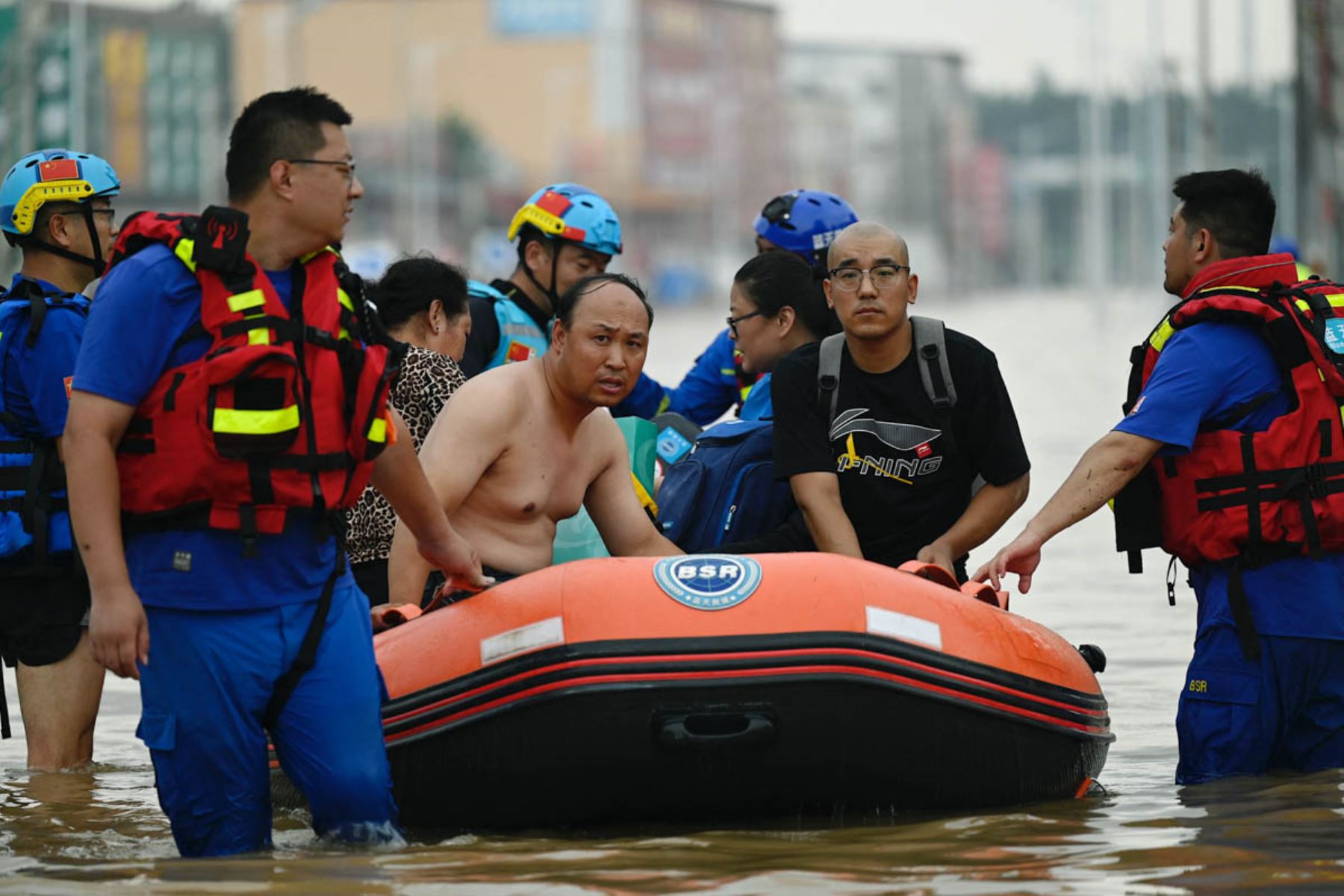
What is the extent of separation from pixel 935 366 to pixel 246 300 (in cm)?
229

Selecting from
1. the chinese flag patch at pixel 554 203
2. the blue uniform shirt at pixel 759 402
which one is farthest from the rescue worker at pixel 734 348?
the chinese flag patch at pixel 554 203

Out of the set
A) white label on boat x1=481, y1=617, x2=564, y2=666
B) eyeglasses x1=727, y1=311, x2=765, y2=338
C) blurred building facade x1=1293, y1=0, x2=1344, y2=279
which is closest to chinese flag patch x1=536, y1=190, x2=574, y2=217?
eyeglasses x1=727, y1=311, x2=765, y2=338

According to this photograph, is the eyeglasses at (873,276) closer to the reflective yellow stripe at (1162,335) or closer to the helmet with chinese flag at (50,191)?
the reflective yellow stripe at (1162,335)

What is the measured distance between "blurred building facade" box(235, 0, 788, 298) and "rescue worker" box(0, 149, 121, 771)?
9672cm

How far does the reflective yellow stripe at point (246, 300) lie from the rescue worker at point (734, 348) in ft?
11.0

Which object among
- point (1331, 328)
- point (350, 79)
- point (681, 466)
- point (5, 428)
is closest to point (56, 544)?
point (5, 428)

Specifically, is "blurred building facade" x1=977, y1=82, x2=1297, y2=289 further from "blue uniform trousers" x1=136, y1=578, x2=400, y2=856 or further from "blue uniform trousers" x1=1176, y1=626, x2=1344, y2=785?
"blue uniform trousers" x1=136, y1=578, x2=400, y2=856

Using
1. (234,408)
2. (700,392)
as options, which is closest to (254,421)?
(234,408)

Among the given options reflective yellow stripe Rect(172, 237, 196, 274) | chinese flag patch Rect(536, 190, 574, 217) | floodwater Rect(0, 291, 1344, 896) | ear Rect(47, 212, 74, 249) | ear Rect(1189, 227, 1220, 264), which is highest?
chinese flag patch Rect(536, 190, 574, 217)

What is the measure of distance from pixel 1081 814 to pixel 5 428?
3.30 metres

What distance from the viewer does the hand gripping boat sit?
218 inches

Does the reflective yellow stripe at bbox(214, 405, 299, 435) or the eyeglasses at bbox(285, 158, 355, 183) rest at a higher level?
the eyeglasses at bbox(285, 158, 355, 183)

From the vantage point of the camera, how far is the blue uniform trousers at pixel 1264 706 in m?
5.98

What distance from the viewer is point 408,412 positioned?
6.79 metres
